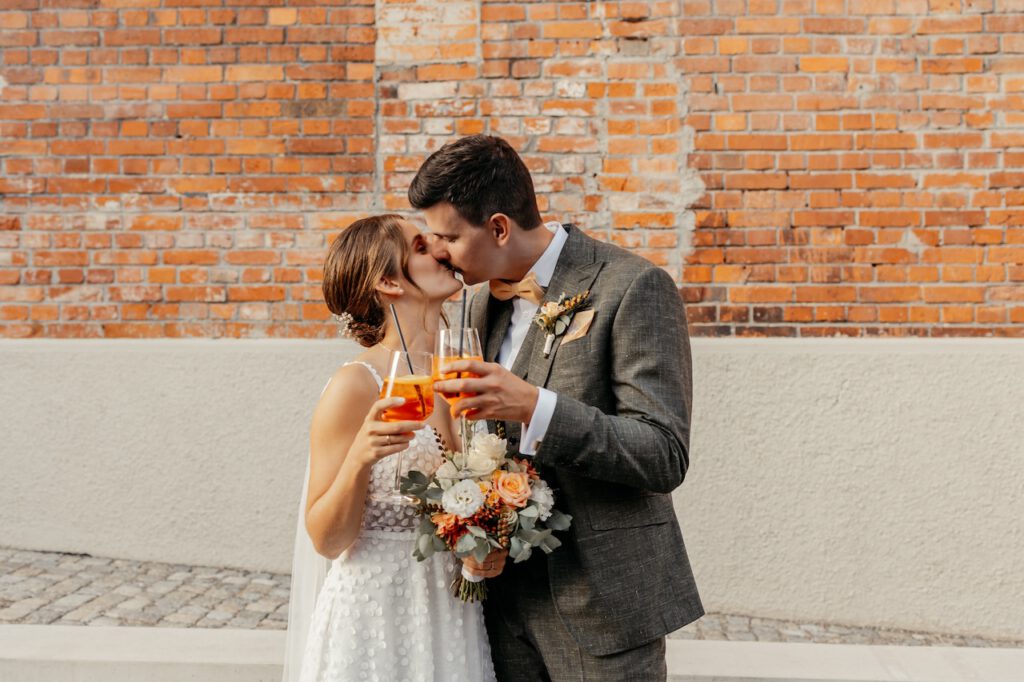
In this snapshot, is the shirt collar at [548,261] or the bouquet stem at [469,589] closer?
the bouquet stem at [469,589]

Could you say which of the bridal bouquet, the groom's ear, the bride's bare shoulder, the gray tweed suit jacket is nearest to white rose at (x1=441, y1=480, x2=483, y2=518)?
the bridal bouquet

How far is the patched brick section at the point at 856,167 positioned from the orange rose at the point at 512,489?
285 cm

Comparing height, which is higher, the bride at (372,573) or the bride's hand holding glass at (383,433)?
the bride's hand holding glass at (383,433)

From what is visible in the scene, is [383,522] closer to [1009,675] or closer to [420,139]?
[1009,675]

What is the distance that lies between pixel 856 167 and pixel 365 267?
3102 mm

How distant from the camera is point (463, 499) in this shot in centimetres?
209

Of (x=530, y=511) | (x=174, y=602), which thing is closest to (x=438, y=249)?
(x=530, y=511)

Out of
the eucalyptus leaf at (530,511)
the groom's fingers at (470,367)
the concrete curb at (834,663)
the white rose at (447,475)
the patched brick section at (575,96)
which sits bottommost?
the concrete curb at (834,663)

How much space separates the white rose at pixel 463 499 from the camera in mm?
2084

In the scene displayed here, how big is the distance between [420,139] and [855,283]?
2.44 m

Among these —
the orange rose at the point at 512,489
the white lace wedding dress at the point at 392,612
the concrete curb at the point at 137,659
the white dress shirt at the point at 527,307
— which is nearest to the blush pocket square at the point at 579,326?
the white dress shirt at the point at 527,307

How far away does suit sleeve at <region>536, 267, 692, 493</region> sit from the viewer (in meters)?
2.07

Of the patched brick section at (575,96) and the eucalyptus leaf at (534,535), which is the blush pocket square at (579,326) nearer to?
the eucalyptus leaf at (534,535)

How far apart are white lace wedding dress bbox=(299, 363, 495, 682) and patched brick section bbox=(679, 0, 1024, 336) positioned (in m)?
2.71
